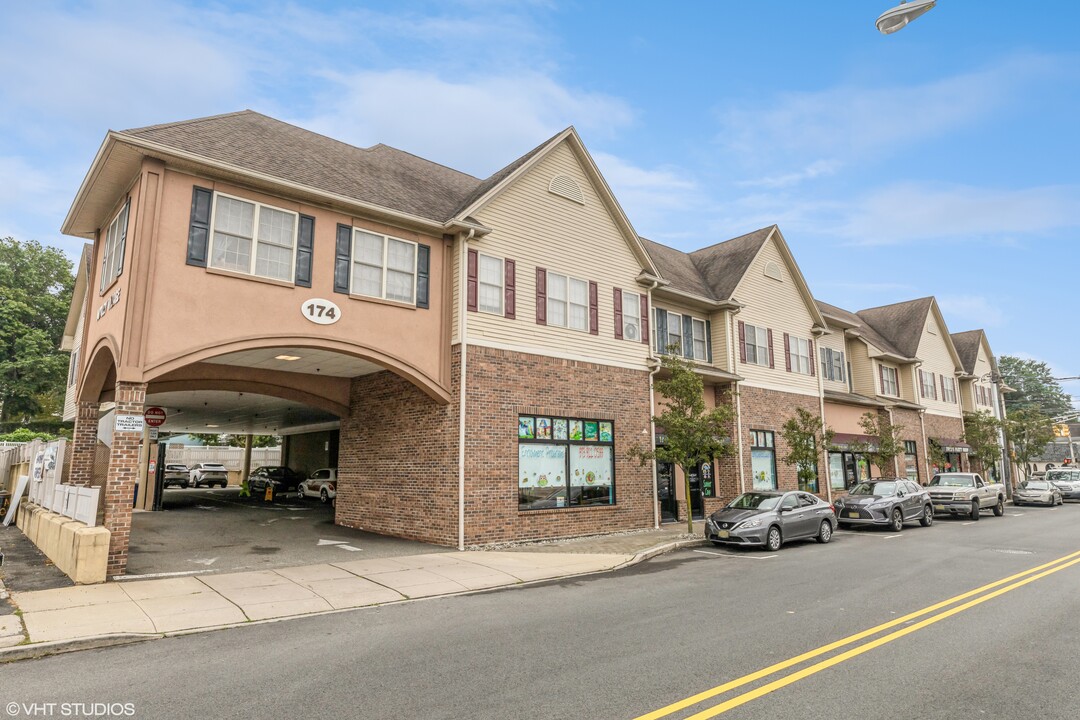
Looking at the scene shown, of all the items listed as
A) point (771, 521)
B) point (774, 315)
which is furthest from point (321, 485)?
point (774, 315)

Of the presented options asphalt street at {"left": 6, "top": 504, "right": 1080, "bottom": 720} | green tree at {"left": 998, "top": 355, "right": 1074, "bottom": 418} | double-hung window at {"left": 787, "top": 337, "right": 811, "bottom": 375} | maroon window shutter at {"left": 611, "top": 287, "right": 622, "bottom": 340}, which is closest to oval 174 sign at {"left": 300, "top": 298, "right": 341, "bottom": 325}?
asphalt street at {"left": 6, "top": 504, "right": 1080, "bottom": 720}

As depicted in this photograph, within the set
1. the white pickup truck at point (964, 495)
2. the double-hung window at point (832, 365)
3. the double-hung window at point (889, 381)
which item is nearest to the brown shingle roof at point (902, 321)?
the double-hung window at point (889, 381)

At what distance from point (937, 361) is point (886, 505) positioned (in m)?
23.2

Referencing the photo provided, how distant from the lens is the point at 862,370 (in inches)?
1284

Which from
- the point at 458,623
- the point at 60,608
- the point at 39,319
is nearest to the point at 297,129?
the point at 60,608

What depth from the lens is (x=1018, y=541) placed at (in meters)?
16.9

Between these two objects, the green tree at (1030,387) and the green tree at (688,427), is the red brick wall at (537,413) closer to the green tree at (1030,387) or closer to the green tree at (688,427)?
the green tree at (688,427)

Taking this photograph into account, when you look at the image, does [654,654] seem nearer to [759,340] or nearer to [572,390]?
[572,390]

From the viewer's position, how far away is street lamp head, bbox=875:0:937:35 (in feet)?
28.7

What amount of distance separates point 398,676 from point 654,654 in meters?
2.69

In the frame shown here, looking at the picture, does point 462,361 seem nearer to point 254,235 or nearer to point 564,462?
point 564,462

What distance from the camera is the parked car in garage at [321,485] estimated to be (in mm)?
28095

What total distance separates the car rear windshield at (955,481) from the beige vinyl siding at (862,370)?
23.5 ft

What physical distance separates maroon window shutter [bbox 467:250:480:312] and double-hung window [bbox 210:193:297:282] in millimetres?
4325
